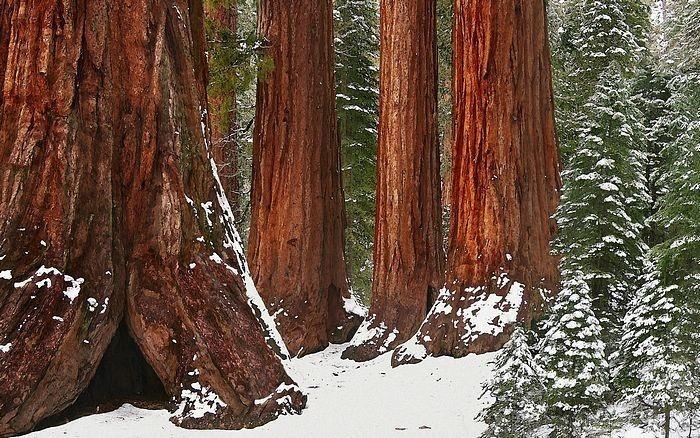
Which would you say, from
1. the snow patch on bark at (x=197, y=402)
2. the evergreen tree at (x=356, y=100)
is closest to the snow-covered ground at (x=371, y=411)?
the snow patch on bark at (x=197, y=402)

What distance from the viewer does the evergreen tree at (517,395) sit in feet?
12.1

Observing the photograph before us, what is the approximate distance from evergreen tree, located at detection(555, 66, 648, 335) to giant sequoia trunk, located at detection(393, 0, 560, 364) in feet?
8.14

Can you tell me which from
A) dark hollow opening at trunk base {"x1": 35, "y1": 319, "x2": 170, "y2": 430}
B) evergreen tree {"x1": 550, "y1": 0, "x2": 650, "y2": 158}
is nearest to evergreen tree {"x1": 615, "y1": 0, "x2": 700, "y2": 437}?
dark hollow opening at trunk base {"x1": 35, "y1": 319, "x2": 170, "y2": 430}

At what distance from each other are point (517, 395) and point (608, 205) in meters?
1.46

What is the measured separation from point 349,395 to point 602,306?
8.72 feet

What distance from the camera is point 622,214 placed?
4.39m

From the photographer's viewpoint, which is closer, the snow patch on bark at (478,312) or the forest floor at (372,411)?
the forest floor at (372,411)

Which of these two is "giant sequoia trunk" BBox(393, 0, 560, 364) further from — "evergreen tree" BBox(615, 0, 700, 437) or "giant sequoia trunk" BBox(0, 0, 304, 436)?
"evergreen tree" BBox(615, 0, 700, 437)

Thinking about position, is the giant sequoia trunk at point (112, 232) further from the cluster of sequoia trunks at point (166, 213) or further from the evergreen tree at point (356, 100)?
the evergreen tree at point (356, 100)

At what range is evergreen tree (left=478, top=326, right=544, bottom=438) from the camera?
367 cm

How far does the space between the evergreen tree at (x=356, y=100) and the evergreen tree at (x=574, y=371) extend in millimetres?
12941

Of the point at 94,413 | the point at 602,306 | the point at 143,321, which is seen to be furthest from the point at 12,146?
the point at 602,306

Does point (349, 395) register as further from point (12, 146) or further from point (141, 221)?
point (12, 146)

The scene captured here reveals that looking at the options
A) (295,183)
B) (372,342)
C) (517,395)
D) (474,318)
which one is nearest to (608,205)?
(517,395)
